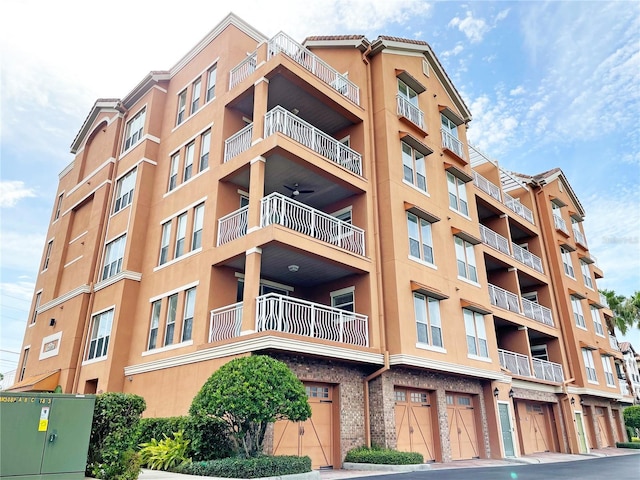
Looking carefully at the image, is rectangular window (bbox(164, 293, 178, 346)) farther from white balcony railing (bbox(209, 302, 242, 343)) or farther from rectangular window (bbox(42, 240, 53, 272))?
rectangular window (bbox(42, 240, 53, 272))

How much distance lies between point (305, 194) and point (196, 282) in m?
5.34

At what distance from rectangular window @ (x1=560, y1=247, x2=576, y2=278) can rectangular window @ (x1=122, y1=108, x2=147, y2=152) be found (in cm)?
2569

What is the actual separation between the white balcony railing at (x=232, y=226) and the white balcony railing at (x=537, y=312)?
16535mm

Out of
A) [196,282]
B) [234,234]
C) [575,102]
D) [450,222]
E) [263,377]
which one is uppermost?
[575,102]

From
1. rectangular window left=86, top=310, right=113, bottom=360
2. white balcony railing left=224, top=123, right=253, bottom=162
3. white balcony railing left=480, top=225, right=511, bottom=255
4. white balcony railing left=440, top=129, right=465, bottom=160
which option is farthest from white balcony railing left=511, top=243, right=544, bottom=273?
rectangular window left=86, top=310, right=113, bottom=360

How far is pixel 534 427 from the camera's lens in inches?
925

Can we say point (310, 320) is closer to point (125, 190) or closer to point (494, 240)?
point (125, 190)

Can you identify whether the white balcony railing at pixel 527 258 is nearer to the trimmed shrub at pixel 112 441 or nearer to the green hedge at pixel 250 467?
the green hedge at pixel 250 467

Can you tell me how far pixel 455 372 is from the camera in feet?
56.7

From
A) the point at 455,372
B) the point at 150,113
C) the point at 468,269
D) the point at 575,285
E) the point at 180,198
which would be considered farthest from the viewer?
the point at 575,285

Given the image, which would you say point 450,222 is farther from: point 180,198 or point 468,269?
point 180,198

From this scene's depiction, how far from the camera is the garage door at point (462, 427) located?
1759cm

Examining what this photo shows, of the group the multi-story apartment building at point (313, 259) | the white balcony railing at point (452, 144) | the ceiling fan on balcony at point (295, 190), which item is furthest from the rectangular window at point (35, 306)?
the white balcony railing at point (452, 144)

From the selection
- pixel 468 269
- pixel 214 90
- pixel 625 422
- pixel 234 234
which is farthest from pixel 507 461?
pixel 625 422
